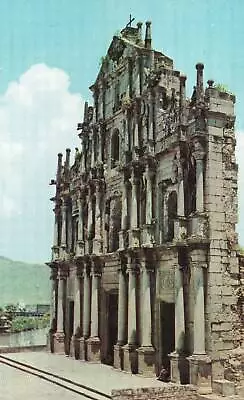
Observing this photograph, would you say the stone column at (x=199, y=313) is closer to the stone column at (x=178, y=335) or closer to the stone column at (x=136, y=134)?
the stone column at (x=178, y=335)

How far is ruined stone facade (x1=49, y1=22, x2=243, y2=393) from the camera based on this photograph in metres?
18.7

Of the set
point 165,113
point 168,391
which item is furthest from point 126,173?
point 168,391

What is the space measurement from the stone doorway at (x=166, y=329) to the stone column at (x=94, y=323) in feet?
18.3

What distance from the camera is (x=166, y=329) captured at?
2133 centimetres

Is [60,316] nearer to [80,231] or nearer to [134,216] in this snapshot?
[80,231]

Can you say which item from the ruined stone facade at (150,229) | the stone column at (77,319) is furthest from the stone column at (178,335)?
the stone column at (77,319)

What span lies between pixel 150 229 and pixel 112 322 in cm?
649

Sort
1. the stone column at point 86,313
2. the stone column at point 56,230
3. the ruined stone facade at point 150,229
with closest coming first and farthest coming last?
1. the ruined stone facade at point 150,229
2. the stone column at point 86,313
3. the stone column at point 56,230

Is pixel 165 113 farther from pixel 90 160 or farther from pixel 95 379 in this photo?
pixel 95 379


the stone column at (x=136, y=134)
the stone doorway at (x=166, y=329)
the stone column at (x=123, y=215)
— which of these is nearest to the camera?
the stone doorway at (x=166, y=329)

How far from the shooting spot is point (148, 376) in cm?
2083

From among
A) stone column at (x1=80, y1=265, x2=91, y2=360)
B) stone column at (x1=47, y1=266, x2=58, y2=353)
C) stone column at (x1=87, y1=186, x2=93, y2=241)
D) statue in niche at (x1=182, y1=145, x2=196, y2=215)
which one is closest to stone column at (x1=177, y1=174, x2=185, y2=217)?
statue in niche at (x1=182, y1=145, x2=196, y2=215)

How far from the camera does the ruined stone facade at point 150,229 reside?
18.7 meters

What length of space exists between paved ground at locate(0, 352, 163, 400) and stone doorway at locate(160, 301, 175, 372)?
3.75 ft
